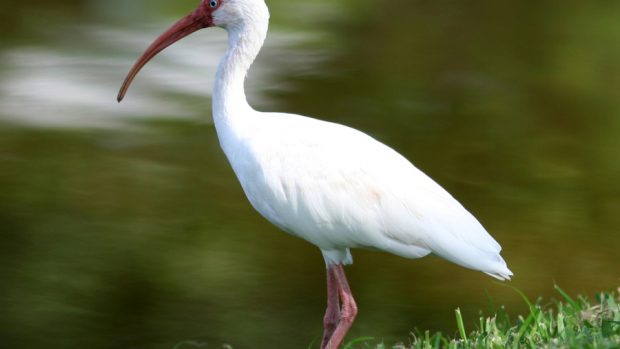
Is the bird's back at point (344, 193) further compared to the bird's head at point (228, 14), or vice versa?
the bird's head at point (228, 14)

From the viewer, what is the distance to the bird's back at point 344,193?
5.60 m

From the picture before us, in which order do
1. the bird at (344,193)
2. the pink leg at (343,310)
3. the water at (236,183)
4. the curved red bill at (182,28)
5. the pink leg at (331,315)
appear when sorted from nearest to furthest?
the bird at (344,193), the pink leg at (343,310), the pink leg at (331,315), the curved red bill at (182,28), the water at (236,183)

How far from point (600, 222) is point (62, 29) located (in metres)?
7.55

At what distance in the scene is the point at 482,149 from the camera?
35.7 ft

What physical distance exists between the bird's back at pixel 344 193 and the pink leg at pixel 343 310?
0.72 feet

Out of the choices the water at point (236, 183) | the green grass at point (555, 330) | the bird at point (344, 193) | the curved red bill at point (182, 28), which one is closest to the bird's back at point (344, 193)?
the bird at point (344, 193)

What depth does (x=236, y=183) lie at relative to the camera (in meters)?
9.92

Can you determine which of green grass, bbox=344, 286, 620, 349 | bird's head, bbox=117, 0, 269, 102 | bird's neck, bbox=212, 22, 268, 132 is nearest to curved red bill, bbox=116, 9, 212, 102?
bird's head, bbox=117, 0, 269, 102

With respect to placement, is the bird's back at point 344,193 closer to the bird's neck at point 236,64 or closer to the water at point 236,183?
the bird's neck at point 236,64

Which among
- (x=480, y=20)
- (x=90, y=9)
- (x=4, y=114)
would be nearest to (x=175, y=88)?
(x=4, y=114)

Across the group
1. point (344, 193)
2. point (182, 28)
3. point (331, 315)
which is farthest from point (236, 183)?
point (344, 193)

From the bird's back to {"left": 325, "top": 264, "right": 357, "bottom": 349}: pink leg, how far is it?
0.72ft

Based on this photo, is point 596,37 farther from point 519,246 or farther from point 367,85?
point 519,246

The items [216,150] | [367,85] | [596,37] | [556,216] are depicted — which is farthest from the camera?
[596,37]
